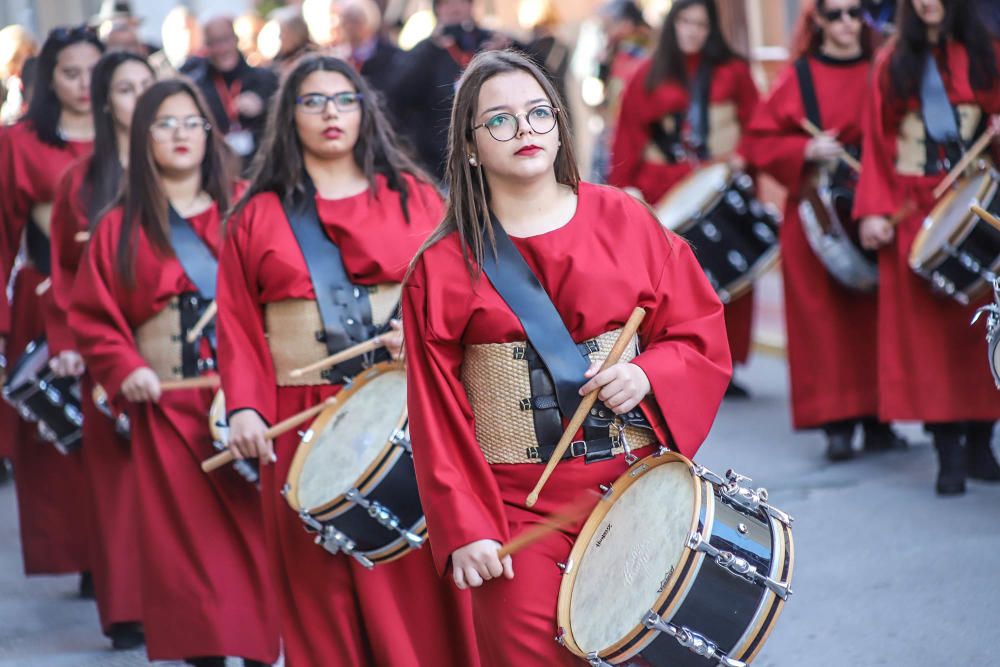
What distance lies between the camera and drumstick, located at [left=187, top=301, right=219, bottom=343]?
19.0 feet

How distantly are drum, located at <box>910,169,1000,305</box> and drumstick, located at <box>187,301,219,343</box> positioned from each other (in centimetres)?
270

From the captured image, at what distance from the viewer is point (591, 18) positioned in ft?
59.1

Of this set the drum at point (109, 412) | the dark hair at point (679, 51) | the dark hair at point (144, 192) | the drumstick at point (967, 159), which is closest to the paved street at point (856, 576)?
the drum at point (109, 412)

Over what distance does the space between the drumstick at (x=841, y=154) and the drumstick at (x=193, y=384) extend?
10.4ft

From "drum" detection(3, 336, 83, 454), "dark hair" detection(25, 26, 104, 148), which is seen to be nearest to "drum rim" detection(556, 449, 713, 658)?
"drum" detection(3, 336, 83, 454)

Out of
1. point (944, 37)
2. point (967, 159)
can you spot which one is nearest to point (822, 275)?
point (967, 159)

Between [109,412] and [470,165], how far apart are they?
2.76 m

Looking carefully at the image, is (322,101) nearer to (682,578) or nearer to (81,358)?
(81,358)

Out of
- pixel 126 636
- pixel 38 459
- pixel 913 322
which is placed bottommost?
pixel 126 636

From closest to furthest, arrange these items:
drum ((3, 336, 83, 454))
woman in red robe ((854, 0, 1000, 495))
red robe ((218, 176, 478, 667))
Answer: red robe ((218, 176, 478, 667)), woman in red robe ((854, 0, 1000, 495)), drum ((3, 336, 83, 454))

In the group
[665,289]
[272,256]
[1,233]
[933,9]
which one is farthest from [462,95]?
[1,233]

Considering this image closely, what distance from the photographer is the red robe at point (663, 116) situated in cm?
951

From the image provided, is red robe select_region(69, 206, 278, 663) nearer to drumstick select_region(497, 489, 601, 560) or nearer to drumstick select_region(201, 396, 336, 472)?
drumstick select_region(201, 396, 336, 472)

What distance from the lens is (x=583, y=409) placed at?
12.2ft
